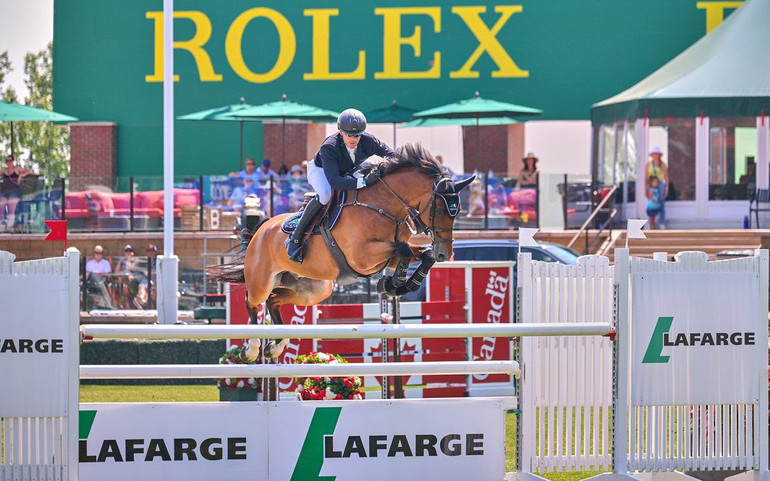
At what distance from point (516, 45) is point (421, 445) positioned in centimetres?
2082

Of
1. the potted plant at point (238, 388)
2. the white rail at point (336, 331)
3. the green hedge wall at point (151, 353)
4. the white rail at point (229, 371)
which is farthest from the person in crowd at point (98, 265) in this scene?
→ the white rail at point (336, 331)

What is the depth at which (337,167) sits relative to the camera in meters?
8.73

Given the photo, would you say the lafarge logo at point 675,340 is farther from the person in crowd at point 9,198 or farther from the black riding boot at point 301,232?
the person in crowd at point 9,198

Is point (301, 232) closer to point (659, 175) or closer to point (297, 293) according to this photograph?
point (297, 293)

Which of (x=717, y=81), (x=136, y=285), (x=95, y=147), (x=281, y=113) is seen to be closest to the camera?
(x=136, y=285)

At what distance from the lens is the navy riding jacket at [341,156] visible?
8680 millimetres

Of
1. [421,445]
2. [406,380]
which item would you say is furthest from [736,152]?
[421,445]

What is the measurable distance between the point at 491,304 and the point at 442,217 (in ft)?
13.7

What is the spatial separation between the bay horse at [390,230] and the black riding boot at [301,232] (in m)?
0.08

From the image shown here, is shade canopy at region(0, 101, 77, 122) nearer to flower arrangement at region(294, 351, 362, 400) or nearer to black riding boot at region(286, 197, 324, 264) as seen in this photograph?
black riding boot at region(286, 197, 324, 264)

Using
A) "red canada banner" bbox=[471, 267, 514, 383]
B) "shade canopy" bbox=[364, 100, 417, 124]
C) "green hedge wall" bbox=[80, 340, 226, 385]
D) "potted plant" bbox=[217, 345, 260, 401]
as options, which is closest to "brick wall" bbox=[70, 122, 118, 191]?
"shade canopy" bbox=[364, 100, 417, 124]

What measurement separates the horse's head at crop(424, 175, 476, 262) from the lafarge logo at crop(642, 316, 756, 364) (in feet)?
6.41

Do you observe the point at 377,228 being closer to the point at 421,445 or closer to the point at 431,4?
the point at 421,445

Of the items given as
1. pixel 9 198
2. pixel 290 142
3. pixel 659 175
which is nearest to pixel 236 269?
pixel 9 198
